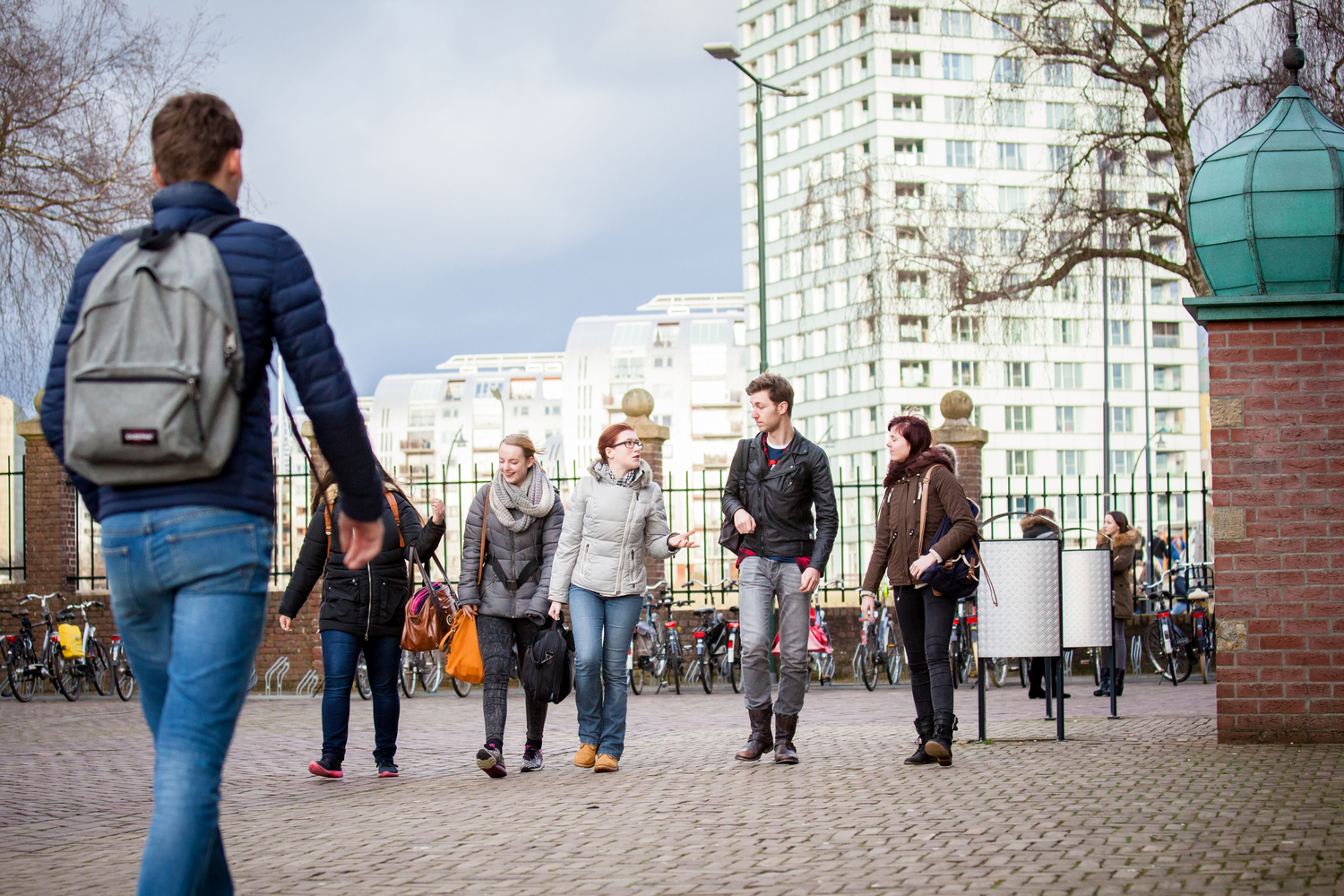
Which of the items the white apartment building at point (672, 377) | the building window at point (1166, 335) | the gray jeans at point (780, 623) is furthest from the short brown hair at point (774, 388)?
the white apartment building at point (672, 377)

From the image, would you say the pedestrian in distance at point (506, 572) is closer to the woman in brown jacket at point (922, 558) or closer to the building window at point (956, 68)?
the woman in brown jacket at point (922, 558)

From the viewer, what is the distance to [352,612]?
846 centimetres

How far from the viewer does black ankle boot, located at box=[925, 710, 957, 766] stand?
324 inches

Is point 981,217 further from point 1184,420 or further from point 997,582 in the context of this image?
point 1184,420

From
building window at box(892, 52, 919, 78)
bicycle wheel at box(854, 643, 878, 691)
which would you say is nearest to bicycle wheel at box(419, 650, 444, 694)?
bicycle wheel at box(854, 643, 878, 691)

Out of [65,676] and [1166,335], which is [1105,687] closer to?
[65,676]

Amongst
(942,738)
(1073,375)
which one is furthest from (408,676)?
(1073,375)

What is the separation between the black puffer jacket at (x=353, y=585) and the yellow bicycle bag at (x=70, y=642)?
10.1 m

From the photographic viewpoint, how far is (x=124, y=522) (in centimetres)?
327

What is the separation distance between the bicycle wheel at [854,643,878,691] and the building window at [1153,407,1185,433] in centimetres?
8269

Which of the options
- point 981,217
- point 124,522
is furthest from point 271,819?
point 981,217

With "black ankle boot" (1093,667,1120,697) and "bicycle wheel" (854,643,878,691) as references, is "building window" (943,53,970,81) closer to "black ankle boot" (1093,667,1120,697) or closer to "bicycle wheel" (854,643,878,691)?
"bicycle wheel" (854,643,878,691)

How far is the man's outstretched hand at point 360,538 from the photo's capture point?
354 centimetres

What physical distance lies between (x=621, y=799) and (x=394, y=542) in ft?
7.29
